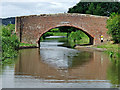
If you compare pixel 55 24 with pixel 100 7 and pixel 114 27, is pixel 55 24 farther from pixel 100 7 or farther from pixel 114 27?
pixel 100 7

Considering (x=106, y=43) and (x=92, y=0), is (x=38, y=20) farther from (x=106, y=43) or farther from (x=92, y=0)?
(x=92, y=0)

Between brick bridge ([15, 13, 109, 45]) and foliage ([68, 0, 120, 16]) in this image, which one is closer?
brick bridge ([15, 13, 109, 45])

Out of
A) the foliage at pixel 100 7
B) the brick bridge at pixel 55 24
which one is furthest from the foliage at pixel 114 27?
the foliage at pixel 100 7

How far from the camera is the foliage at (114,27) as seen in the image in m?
29.7

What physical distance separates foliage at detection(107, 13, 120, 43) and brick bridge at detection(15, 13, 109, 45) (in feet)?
6.49

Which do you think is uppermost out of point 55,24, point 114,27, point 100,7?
point 100,7

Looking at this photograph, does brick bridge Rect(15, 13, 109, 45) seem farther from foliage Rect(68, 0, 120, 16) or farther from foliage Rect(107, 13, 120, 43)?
foliage Rect(68, 0, 120, 16)

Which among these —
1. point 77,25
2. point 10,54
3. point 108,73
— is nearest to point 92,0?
point 77,25

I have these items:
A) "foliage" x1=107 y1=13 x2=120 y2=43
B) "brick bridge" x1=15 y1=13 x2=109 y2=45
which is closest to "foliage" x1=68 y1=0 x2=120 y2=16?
"brick bridge" x1=15 y1=13 x2=109 y2=45

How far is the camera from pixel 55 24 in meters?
32.1

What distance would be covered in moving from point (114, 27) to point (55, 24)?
284 inches

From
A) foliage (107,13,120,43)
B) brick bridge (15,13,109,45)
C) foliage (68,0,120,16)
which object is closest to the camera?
foliage (107,13,120,43)

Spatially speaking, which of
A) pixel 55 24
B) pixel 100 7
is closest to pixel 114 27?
pixel 55 24

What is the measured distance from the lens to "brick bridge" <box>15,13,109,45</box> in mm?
31953
